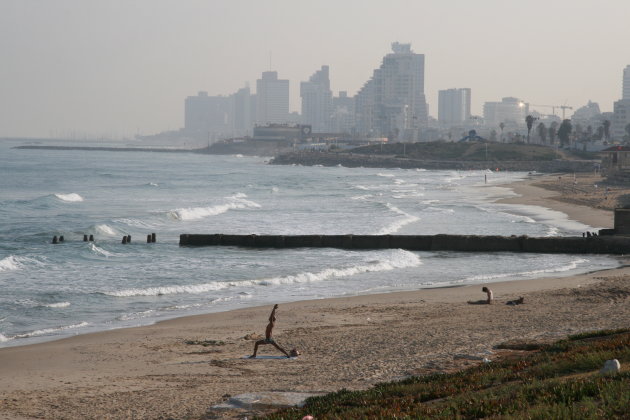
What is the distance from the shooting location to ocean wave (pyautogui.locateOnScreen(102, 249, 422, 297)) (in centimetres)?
2767

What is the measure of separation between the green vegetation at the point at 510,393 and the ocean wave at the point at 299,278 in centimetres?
1510

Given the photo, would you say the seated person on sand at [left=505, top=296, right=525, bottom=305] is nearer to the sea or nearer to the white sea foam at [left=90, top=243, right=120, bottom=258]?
the sea

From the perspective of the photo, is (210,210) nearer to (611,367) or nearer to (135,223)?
(135,223)

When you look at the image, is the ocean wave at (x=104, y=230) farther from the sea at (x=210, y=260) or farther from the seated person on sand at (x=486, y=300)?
the seated person on sand at (x=486, y=300)

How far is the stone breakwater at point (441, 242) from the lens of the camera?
38219 mm

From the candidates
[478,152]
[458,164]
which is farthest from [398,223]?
[478,152]

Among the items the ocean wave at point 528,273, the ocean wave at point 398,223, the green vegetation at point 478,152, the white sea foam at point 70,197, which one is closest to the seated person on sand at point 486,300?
the ocean wave at point 528,273

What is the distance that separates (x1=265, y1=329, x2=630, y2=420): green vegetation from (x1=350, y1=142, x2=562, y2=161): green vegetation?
154 meters

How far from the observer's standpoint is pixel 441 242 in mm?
39812

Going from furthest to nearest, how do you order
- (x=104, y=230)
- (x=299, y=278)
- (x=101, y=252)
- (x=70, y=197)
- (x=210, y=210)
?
1. (x=70, y=197)
2. (x=210, y=210)
3. (x=104, y=230)
4. (x=101, y=252)
5. (x=299, y=278)

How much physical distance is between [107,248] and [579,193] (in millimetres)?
51940

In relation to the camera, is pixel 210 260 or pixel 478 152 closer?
pixel 210 260

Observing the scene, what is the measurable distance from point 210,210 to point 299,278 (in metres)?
33.4

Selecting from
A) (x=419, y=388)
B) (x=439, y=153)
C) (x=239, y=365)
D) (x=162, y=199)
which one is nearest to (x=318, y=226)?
(x=162, y=199)
